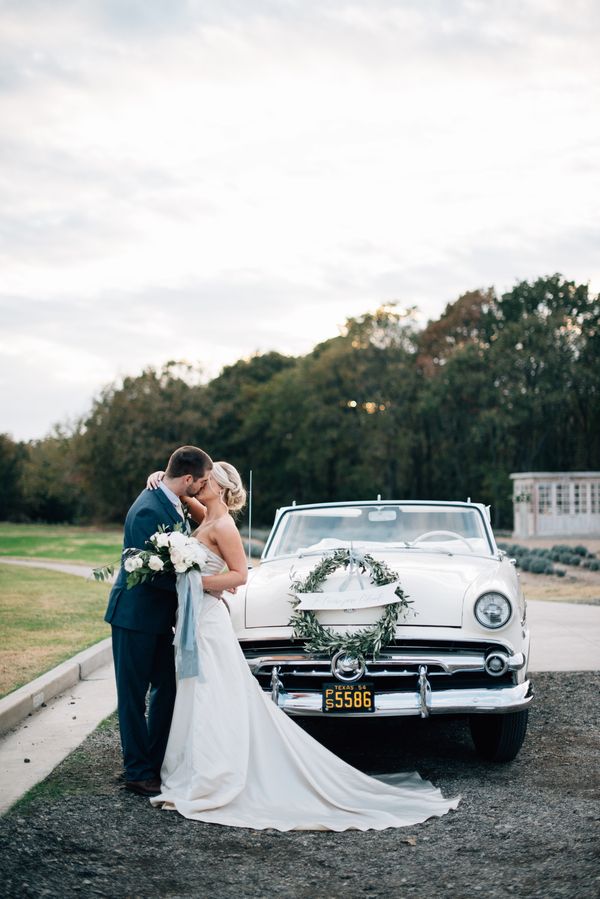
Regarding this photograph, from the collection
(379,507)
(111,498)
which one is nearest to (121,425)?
(111,498)

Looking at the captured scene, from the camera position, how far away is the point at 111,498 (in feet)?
186

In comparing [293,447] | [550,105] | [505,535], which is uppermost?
[550,105]

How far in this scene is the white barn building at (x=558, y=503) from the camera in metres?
37.4

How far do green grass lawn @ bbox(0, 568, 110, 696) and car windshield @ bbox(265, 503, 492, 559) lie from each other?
2.60 meters

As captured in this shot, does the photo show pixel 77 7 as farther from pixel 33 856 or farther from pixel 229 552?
pixel 33 856

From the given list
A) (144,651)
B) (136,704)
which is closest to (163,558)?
(144,651)

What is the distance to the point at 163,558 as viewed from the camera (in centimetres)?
504

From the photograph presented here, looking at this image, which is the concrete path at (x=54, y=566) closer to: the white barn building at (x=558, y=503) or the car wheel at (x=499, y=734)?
the car wheel at (x=499, y=734)

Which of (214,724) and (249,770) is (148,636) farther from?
(249,770)

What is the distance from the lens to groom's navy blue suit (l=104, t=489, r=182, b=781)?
16.8 feet

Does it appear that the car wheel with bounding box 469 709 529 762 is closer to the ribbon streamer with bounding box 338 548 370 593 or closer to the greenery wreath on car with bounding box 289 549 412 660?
the greenery wreath on car with bounding box 289 549 412 660

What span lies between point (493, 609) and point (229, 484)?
5.50ft

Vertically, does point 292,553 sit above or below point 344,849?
above

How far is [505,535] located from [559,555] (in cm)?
1564
